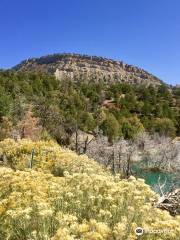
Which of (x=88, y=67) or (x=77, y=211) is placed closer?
(x=77, y=211)

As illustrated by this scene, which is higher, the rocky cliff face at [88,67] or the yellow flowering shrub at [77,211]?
the rocky cliff face at [88,67]

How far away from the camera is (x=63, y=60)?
192 m

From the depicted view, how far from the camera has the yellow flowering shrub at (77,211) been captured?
4.66 m

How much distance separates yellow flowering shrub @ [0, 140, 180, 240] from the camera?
4.66 meters

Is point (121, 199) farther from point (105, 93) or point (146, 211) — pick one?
point (105, 93)

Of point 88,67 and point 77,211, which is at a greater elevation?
point 88,67

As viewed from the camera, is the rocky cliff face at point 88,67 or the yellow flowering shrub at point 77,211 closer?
the yellow flowering shrub at point 77,211

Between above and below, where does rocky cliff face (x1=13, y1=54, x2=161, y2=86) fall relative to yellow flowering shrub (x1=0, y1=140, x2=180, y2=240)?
above

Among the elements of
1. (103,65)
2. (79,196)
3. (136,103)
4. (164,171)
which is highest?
(103,65)

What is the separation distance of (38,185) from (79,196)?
838 mm

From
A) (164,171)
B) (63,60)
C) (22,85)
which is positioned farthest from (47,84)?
(63,60)

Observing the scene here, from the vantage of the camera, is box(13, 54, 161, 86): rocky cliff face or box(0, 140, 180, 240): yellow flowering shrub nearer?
box(0, 140, 180, 240): yellow flowering shrub

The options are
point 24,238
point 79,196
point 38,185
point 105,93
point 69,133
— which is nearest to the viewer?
point 24,238

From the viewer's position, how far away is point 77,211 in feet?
18.5
